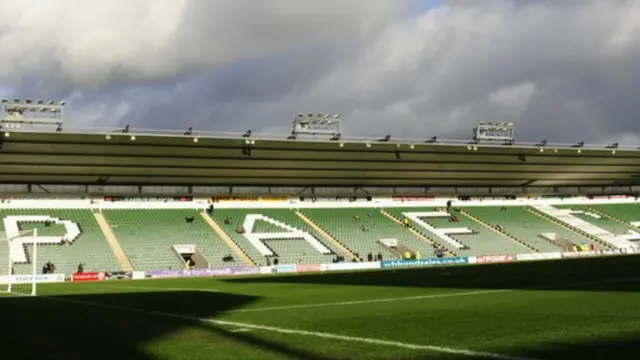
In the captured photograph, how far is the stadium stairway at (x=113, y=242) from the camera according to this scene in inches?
2113

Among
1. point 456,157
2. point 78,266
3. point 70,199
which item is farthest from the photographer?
point 456,157

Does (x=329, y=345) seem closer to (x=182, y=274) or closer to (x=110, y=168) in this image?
(x=182, y=274)

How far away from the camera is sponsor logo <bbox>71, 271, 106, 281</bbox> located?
49.7 metres

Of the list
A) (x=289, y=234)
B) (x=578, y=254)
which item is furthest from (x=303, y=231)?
(x=578, y=254)

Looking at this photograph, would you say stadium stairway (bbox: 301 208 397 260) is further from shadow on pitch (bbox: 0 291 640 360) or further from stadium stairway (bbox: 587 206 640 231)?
shadow on pitch (bbox: 0 291 640 360)

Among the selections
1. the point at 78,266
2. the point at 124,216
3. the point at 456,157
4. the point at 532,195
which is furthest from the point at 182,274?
the point at 532,195

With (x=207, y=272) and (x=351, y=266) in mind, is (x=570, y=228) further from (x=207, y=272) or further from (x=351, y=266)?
(x=207, y=272)

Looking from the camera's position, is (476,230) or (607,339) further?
(476,230)

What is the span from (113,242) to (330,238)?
69.0 ft

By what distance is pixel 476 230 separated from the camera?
72.0 meters

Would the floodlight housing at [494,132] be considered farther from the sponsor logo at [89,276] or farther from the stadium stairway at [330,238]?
the sponsor logo at [89,276]

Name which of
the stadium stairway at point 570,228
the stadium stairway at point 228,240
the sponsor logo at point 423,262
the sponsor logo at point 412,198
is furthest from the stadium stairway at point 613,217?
the stadium stairway at point 228,240

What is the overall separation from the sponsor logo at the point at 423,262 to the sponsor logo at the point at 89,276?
2380 cm

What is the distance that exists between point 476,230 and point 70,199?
43.0 metres
